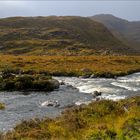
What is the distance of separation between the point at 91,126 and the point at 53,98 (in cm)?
2327

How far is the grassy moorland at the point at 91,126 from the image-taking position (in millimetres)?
20781

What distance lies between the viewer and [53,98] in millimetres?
46188

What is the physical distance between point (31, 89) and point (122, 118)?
3060 centimetres

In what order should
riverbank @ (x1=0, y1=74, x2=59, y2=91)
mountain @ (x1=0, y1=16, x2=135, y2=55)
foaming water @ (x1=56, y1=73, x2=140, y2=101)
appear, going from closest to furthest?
1. foaming water @ (x1=56, y1=73, x2=140, y2=101)
2. riverbank @ (x1=0, y1=74, x2=59, y2=91)
3. mountain @ (x1=0, y1=16, x2=135, y2=55)

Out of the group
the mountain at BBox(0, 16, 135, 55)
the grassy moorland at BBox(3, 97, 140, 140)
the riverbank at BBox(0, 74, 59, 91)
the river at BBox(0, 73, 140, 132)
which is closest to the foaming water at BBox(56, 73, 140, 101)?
the river at BBox(0, 73, 140, 132)

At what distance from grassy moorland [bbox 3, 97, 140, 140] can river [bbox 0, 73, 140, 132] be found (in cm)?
499

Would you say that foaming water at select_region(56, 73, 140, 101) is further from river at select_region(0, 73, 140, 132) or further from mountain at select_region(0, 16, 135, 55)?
mountain at select_region(0, 16, 135, 55)

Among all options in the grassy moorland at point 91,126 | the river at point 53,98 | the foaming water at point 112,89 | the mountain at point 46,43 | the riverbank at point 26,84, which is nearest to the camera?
the grassy moorland at point 91,126

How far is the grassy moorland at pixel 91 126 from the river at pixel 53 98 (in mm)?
4990

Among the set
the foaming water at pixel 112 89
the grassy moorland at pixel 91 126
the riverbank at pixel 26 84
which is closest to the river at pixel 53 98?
the foaming water at pixel 112 89

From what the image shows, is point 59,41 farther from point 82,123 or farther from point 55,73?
point 82,123

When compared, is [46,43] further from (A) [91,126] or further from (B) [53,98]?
(A) [91,126]

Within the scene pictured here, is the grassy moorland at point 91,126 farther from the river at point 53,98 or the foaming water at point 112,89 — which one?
the foaming water at point 112,89

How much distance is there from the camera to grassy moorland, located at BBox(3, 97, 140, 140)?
68.2ft
